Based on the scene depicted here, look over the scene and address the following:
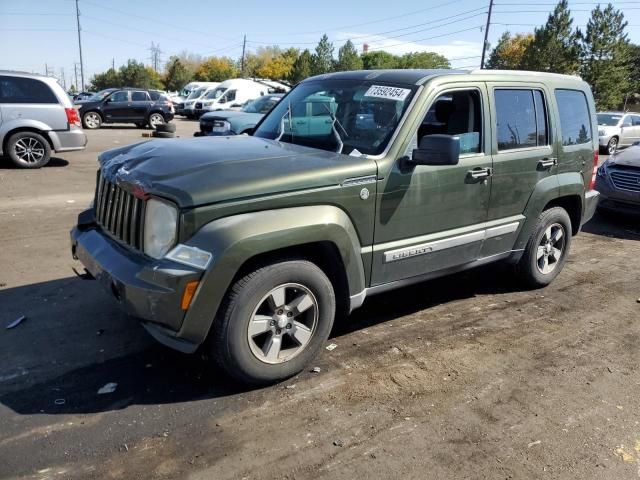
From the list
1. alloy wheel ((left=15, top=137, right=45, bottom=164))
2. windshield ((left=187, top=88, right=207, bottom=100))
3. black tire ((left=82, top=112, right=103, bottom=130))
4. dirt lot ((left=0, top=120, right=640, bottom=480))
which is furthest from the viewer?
windshield ((left=187, top=88, right=207, bottom=100))

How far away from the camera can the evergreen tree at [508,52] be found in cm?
6216

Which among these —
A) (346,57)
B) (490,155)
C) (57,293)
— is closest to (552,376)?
(490,155)

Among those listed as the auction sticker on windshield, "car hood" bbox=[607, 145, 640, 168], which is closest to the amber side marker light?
the auction sticker on windshield

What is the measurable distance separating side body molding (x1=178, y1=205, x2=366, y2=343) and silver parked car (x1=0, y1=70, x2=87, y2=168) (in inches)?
381

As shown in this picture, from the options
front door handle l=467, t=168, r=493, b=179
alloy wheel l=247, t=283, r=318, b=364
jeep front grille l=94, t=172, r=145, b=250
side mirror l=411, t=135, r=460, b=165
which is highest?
side mirror l=411, t=135, r=460, b=165

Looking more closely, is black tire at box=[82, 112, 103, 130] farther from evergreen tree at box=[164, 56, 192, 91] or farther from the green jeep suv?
evergreen tree at box=[164, 56, 192, 91]

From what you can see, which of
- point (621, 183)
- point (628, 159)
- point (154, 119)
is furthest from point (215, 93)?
point (621, 183)

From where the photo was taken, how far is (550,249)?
5320 mm

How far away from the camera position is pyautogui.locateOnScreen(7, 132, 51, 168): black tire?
10.8 meters

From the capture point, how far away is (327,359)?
148 inches

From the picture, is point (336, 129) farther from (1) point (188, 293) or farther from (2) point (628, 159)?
(2) point (628, 159)

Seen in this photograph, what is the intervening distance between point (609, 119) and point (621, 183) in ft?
44.7

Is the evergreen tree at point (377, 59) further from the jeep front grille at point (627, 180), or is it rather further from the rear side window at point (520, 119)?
the rear side window at point (520, 119)

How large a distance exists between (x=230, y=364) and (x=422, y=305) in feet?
7.36
